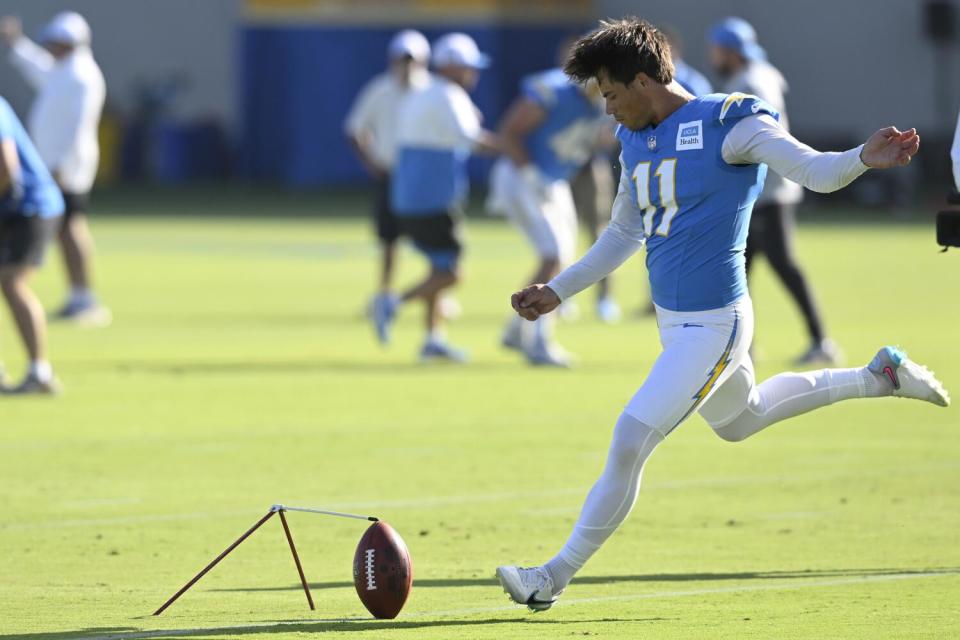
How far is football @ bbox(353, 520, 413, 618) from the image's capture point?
6.83 m

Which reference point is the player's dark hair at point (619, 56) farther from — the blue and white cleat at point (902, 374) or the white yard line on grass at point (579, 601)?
the white yard line on grass at point (579, 601)

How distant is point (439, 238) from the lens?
51.1ft

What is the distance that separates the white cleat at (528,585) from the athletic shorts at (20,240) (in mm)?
6991

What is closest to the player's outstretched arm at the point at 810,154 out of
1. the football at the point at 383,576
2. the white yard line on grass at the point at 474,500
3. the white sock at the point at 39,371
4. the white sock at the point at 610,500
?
the white sock at the point at 610,500

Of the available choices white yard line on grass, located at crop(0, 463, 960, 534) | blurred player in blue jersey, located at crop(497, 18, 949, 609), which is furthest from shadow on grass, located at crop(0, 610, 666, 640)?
white yard line on grass, located at crop(0, 463, 960, 534)

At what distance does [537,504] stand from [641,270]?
15.9 m

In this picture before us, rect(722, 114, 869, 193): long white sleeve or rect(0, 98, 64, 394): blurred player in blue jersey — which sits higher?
rect(722, 114, 869, 193): long white sleeve

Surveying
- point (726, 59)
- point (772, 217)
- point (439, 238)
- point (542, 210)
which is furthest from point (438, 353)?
point (726, 59)

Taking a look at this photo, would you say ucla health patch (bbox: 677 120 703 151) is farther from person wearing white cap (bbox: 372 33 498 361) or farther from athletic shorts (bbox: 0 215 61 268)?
person wearing white cap (bbox: 372 33 498 361)

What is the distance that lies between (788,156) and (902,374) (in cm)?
133

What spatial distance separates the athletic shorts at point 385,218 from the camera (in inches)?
711

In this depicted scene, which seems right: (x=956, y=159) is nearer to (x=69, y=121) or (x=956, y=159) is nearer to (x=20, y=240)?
(x=20, y=240)

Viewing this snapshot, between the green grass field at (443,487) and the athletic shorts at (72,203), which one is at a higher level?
the green grass field at (443,487)

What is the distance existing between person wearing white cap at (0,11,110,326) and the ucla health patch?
11.9 meters
